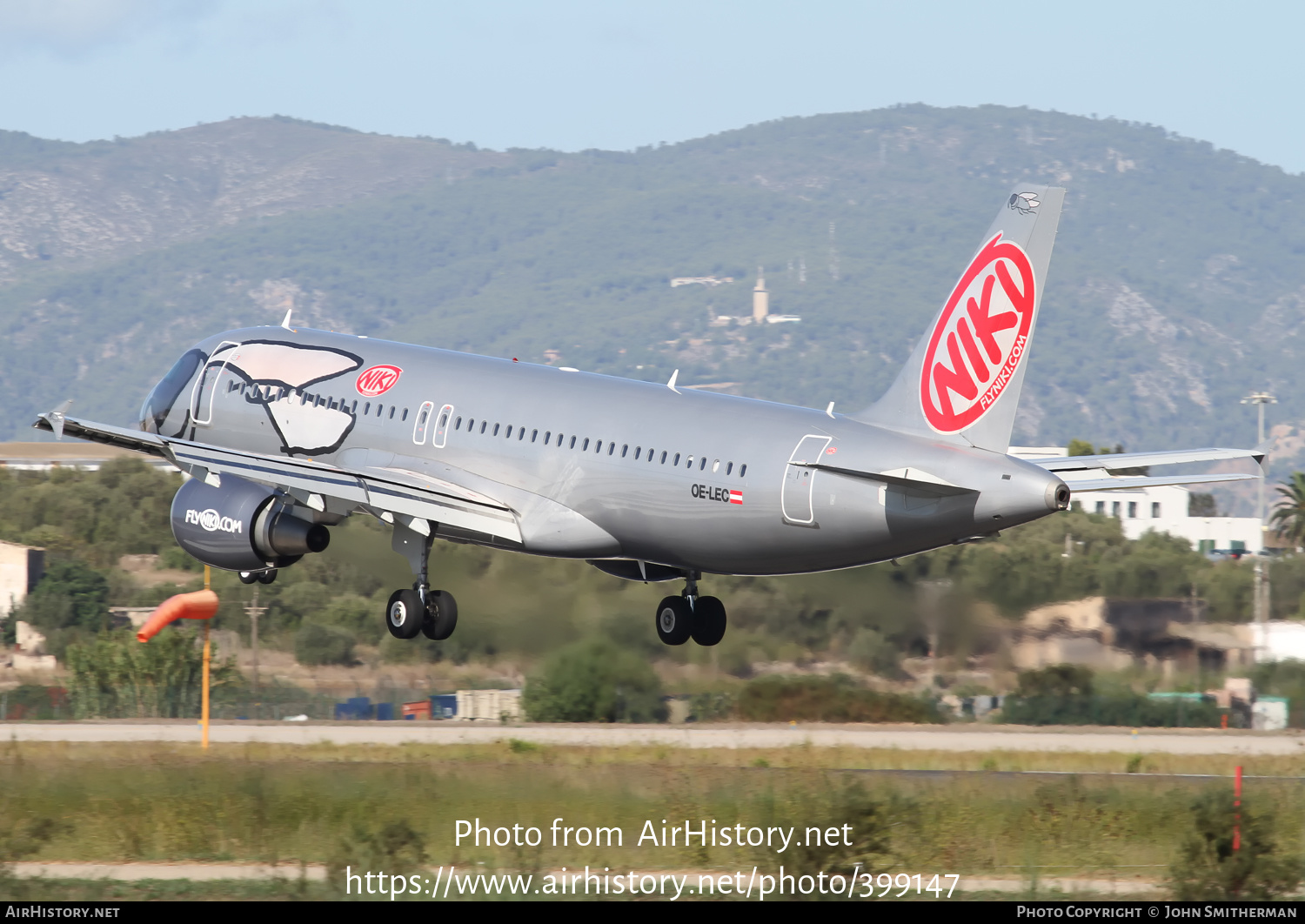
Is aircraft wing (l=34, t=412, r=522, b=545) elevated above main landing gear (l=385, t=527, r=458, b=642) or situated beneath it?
elevated above

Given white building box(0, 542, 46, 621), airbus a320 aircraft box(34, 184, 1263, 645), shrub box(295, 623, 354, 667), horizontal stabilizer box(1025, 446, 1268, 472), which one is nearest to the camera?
airbus a320 aircraft box(34, 184, 1263, 645)

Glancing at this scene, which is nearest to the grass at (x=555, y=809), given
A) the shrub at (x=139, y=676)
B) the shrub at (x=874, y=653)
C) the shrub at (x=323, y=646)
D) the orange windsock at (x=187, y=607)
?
the orange windsock at (x=187, y=607)

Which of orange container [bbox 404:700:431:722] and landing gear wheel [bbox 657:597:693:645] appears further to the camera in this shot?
orange container [bbox 404:700:431:722]

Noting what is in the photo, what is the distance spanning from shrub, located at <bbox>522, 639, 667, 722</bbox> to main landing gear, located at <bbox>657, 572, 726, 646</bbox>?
8341 mm

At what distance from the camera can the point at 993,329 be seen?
115 ft

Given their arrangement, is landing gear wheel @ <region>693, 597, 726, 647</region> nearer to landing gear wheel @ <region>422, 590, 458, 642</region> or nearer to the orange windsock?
landing gear wheel @ <region>422, 590, 458, 642</region>

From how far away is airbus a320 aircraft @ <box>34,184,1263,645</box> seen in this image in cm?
3484

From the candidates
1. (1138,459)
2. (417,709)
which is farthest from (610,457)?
Answer: (417,709)

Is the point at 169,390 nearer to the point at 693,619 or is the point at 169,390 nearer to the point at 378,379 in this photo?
the point at 378,379

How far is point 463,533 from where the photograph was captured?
136 ft

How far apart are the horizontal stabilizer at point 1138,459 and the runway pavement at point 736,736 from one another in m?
18.3

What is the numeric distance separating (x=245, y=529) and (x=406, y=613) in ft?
13.6

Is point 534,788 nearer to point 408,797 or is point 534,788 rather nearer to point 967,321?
point 408,797

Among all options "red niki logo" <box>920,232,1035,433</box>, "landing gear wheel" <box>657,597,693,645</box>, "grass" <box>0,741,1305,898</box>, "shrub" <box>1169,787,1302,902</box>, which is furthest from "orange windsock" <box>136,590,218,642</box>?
"shrub" <box>1169,787,1302,902</box>
